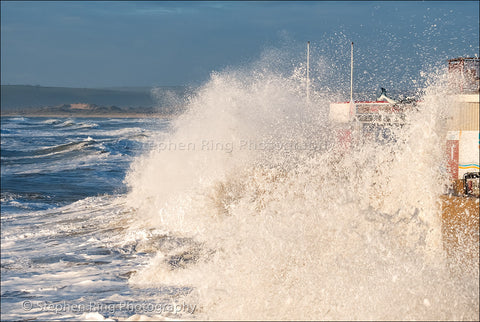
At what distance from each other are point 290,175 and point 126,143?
2384 centimetres

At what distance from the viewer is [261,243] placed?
4863 mm

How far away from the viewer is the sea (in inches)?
169

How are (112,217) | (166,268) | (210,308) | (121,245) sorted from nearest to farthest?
(210,308)
(166,268)
(121,245)
(112,217)

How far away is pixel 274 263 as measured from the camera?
184 inches

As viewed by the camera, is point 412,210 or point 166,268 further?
point 166,268

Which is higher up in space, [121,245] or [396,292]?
[396,292]

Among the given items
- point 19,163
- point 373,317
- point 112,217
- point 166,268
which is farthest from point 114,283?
point 19,163

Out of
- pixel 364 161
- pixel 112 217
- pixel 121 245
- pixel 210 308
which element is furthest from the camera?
pixel 112 217

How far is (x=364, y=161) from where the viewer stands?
22.5 ft

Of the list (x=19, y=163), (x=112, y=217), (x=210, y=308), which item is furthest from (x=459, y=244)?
(x=19, y=163)

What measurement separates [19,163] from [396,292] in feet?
66.1

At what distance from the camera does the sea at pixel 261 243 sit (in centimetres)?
428

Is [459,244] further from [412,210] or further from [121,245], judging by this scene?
[121,245]

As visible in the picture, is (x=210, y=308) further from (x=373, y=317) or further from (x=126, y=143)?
(x=126, y=143)
